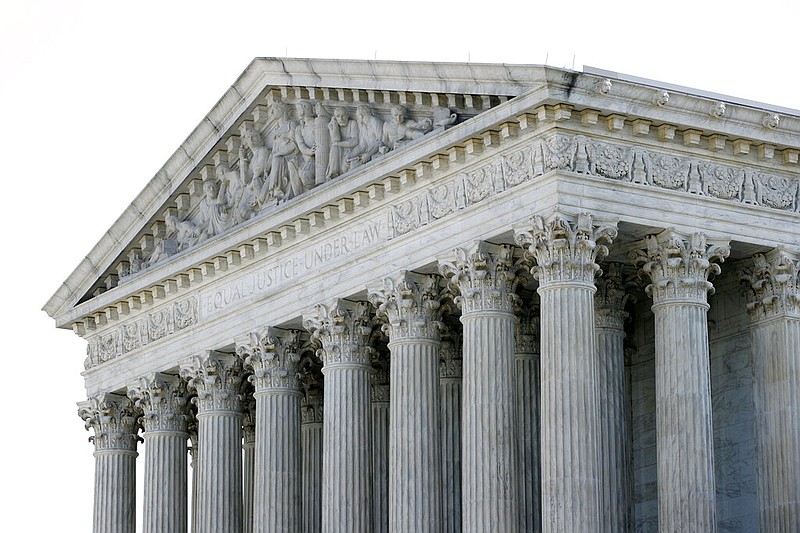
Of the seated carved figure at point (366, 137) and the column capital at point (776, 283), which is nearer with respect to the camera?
the column capital at point (776, 283)

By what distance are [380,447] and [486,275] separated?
Result: 1050 cm

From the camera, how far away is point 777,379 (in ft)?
169

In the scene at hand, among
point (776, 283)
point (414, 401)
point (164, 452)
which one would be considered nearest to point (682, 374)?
point (776, 283)

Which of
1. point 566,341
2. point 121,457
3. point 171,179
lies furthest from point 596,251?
point 121,457

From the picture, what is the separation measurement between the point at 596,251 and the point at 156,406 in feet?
61.9

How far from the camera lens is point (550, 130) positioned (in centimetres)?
4872

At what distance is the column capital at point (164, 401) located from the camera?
6303 centimetres

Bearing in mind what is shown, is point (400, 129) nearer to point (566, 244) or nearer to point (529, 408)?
point (566, 244)

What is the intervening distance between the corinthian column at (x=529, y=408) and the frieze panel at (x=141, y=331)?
10.0 metres

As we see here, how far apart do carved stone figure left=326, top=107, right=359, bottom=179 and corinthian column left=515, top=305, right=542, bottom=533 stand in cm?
591

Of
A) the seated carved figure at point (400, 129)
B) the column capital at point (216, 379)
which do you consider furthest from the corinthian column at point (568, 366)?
the column capital at point (216, 379)

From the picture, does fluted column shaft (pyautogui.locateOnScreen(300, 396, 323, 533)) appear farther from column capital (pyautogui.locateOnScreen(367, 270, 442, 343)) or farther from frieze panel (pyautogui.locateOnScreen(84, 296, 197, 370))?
column capital (pyautogui.locateOnScreen(367, 270, 442, 343))

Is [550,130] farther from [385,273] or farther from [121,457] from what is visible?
[121,457]

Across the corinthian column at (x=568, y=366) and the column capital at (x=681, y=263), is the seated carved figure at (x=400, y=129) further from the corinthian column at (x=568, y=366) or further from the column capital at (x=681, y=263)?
the column capital at (x=681, y=263)
